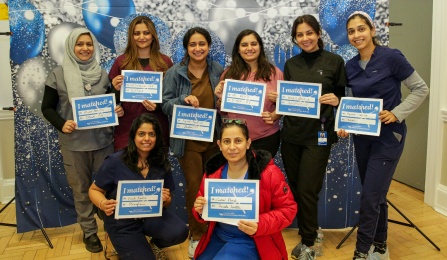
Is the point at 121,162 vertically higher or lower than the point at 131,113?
lower

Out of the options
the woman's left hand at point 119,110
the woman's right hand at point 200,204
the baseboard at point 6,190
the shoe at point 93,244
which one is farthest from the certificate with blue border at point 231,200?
the baseboard at point 6,190

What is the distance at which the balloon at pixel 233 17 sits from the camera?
3.64 m

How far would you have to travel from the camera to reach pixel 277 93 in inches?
117

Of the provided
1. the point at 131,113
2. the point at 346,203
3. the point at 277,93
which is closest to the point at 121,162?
the point at 131,113

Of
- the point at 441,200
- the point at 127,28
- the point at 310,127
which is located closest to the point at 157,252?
the point at 310,127

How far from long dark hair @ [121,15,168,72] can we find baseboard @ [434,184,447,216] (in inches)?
121

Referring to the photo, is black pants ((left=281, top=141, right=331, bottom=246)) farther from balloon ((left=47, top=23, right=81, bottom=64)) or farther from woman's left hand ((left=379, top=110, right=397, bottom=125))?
balloon ((left=47, top=23, right=81, bottom=64))

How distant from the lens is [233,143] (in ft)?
7.65

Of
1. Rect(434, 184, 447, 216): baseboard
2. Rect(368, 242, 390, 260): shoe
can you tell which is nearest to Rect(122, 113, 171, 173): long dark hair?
Rect(368, 242, 390, 260): shoe

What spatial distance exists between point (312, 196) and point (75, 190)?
1915 mm

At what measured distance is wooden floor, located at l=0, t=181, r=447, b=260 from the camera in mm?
3355

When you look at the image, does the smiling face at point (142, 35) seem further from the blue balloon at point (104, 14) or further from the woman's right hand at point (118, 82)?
the blue balloon at point (104, 14)

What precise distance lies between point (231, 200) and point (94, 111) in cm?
147

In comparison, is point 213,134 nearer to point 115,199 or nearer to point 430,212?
point 115,199
